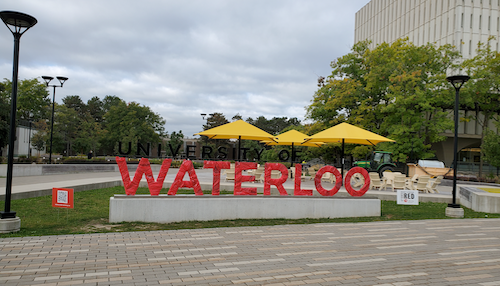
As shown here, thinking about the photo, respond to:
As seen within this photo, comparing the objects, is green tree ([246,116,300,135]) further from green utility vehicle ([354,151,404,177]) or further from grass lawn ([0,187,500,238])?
grass lawn ([0,187,500,238])

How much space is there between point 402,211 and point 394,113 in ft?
62.8

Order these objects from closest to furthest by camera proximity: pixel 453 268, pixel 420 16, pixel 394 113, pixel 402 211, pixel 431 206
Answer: pixel 453 268
pixel 402 211
pixel 431 206
pixel 394 113
pixel 420 16

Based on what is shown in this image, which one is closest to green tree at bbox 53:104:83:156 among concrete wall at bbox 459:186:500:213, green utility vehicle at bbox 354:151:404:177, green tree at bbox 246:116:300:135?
green tree at bbox 246:116:300:135

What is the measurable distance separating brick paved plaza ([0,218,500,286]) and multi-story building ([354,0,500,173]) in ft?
115

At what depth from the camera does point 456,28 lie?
1590 inches

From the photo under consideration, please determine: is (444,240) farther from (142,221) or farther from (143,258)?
(142,221)

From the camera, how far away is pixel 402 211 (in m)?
12.0

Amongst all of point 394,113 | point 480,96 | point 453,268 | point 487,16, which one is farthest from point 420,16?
point 453,268

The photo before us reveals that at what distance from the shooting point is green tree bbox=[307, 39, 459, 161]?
27.6m

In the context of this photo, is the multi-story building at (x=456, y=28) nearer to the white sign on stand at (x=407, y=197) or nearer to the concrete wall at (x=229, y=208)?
the white sign on stand at (x=407, y=197)

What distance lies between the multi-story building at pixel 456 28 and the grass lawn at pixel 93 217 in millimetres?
30579

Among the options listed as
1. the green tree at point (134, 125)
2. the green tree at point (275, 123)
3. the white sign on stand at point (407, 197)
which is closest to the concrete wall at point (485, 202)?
the white sign on stand at point (407, 197)

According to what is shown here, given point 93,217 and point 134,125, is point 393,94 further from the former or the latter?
point 134,125

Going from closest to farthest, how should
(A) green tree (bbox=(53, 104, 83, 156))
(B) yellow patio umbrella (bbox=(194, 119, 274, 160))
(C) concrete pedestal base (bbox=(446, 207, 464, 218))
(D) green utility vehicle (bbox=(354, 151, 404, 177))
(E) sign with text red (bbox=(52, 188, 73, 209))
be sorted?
(E) sign with text red (bbox=(52, 188, 73, 209)) < (C) concrete pedestal base (bbox=(446, 207, 464, 218)) < (B) yellow patio umbrella (bbox=(194, 119, 274, 160)) < (D) green utility vehicle (bbox=(354, 151, 404, 177)) < (A) green tree (bbox=(53, 104, 83, 156))
